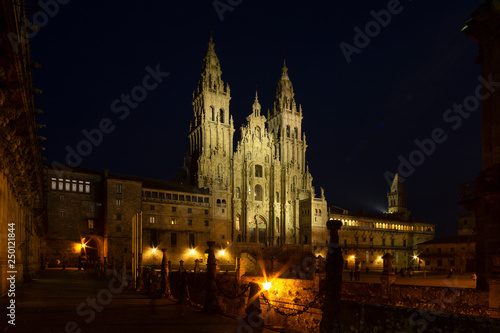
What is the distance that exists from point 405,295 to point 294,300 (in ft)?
19.7

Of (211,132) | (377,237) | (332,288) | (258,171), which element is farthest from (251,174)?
(332,288)

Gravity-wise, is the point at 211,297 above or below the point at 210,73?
below

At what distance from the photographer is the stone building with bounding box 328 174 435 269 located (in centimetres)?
7306

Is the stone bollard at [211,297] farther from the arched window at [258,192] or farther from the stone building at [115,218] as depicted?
the arched window at [258,192]

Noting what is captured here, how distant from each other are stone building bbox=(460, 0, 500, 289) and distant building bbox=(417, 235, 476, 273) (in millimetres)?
44988

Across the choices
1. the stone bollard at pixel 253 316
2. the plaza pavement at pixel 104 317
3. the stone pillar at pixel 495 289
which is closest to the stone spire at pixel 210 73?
the plaza pavement at pixel 104 317

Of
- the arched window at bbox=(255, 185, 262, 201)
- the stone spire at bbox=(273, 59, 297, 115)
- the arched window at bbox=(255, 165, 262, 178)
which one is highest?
the stone spire at bbox=(273, 59, 297, 115)

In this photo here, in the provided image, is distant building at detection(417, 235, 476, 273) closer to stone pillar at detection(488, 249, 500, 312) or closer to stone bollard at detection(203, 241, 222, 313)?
stone pillar at detection(488, 249, 500, 312)

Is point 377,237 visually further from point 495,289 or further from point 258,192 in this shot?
point 495,289

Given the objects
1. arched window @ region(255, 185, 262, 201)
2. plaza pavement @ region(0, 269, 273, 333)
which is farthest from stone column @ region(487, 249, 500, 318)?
arched window @ region(255, 185, 262, 201)

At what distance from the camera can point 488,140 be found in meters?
17.9

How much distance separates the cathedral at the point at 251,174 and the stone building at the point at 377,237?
5.10 m

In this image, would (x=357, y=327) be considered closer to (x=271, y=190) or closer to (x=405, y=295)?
(x=405, y=295)

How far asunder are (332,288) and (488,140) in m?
14.4
